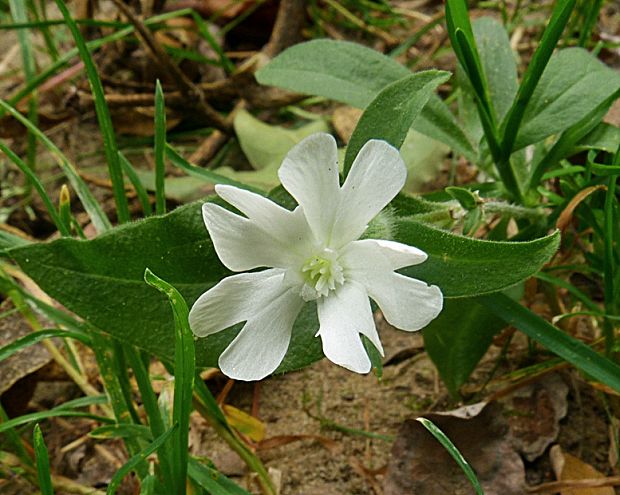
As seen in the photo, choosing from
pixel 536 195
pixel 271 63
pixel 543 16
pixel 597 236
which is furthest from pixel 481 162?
pixel 543 16

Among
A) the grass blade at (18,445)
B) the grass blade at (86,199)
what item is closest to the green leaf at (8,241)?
the grass blade at (86,199)

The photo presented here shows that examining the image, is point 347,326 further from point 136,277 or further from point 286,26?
point 286,26

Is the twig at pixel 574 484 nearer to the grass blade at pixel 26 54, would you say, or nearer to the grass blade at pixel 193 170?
the grass blade at pixel 193 170

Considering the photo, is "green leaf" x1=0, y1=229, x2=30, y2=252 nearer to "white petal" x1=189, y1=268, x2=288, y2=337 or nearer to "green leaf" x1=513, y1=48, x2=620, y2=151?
"white petal" x1=189, y1=268, x2=288, y2=337

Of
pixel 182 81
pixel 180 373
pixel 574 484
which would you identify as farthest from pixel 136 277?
pixel 182 81

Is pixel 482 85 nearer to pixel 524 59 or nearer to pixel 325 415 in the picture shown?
pixel 325 415

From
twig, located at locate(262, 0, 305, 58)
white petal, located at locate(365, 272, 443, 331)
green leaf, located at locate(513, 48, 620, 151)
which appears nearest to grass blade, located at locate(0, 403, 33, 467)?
white petal, located at locate(365, 272, 443, 331)

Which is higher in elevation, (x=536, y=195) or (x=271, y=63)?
(x=271, y=63)
